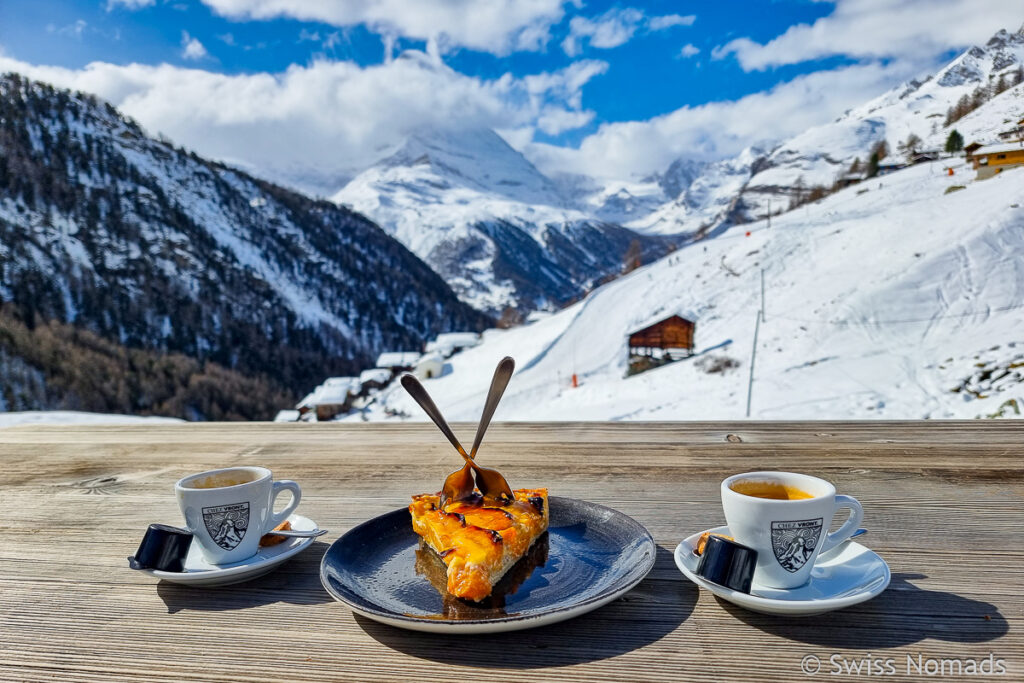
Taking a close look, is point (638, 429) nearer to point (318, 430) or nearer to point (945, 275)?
point (318, 430)

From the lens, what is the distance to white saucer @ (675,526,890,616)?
94 cm

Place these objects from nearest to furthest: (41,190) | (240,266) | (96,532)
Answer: (96,532) < (41,190) < (240,266)

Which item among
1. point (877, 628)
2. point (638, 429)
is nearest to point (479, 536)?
point (877, 628)

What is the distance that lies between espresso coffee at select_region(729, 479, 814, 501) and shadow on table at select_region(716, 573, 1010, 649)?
0.66ft

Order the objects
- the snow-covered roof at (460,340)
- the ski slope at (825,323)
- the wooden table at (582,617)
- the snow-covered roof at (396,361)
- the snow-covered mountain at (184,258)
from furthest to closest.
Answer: the snow-covered mountain at (184,258) < the snow-covered roof at (396,361) < the snow-covered roof at (460,340) < the ski slope at (825,323) < the wooden table at (582,617)

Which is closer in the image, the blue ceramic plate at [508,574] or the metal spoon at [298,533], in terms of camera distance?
the blue ceramic plate at [508,574]

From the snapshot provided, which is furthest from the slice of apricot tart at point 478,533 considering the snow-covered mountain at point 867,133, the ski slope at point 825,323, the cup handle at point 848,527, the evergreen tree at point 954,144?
the snow-covered mountain at point 867,133

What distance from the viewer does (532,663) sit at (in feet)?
2.89

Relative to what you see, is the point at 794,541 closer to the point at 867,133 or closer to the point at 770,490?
the point at 770,490

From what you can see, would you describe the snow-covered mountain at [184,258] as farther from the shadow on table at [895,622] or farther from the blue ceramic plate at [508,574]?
the shadow on table at [895,622]

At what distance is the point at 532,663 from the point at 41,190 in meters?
108

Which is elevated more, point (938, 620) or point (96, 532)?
point (938, 620)

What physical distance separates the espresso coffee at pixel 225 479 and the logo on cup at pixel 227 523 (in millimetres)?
113

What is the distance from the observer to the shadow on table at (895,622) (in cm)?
91
